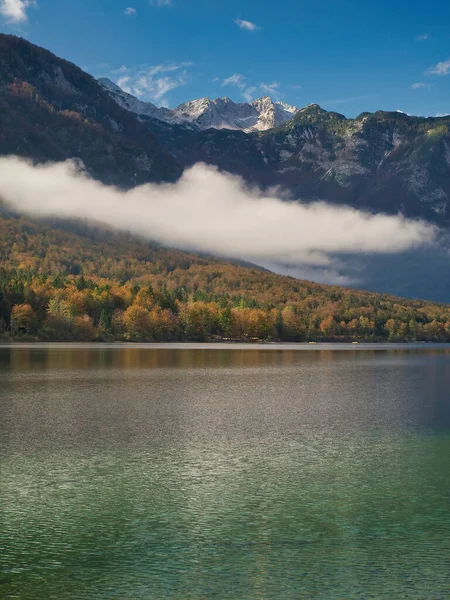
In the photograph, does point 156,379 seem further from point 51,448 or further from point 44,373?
point 51,448

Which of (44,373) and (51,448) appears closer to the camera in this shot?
(51,448)

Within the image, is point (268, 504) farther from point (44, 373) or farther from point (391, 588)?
point (44, 373)

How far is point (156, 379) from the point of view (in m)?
105

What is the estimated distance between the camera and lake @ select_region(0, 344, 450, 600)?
24.4 meters

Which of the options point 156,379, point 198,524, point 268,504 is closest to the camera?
point 198,524

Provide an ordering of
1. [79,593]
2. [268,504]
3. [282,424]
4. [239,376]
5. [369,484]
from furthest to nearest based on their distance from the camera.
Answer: [239,376], [282,424], [369,484], [268,504], [79,593]

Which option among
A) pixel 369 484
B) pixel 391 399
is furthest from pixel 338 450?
pixel 391 399

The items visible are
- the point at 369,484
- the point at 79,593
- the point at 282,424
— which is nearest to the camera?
the point at 79,593

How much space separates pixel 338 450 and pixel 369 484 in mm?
10445

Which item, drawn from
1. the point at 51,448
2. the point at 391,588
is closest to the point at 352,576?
the point at 391,588

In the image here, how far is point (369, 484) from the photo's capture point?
38.7 meters

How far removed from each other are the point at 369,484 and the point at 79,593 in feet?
68.4

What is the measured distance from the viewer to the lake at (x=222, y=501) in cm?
2441

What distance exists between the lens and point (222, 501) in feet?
113
